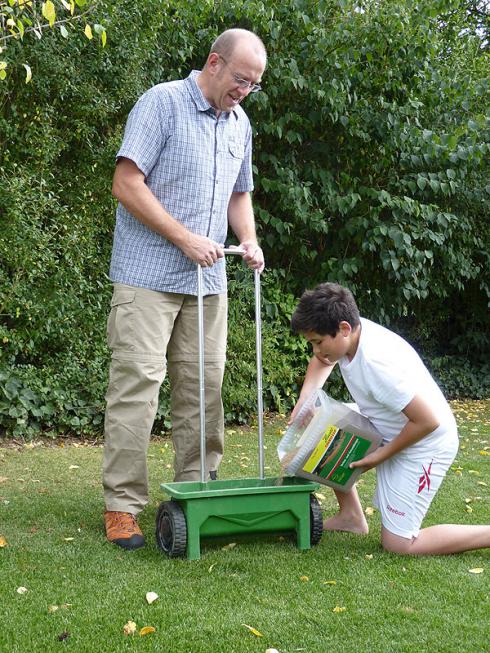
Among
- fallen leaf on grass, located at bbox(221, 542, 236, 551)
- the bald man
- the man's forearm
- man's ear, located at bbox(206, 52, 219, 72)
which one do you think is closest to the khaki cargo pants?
the bald man

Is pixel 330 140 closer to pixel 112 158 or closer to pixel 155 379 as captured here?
pixel 112 158

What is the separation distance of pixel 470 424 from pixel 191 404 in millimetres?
4463

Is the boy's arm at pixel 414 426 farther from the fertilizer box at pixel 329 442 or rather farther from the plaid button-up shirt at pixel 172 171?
the plaid button-up shirt at pixel 172 171

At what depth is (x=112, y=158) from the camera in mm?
6414

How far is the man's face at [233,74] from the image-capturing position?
3.34 m

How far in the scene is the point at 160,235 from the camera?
3521mm

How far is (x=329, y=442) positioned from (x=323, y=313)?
1.66ft

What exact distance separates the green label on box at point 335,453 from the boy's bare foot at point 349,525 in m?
0.39

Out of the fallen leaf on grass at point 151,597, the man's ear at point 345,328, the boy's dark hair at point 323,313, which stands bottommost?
the fallen leaf on grass at point 151,597

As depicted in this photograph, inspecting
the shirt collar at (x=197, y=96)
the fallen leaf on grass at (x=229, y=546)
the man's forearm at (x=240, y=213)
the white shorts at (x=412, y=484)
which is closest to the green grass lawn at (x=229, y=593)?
the fallen leaf on grass at (x=229, y=546)

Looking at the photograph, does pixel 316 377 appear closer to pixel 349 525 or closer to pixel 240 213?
pixel 349 525

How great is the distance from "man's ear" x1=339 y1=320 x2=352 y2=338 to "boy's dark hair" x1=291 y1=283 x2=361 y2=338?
1 centimetres

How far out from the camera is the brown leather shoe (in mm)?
3410

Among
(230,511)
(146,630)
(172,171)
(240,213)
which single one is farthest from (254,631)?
(240,213)
